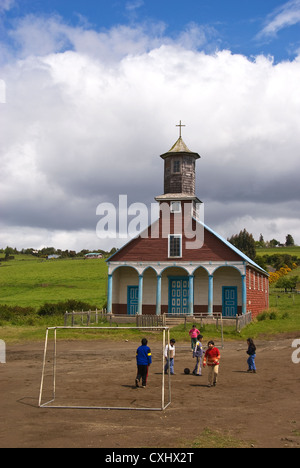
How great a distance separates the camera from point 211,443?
9.00 meters

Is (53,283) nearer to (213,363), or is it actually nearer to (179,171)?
(179,171)

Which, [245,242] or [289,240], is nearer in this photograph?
[245,242]

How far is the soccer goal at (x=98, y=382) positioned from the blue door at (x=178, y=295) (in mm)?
14414

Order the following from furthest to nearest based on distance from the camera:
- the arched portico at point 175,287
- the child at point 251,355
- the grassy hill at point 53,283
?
the grassy hill at point 53,283
the arched portico at point 175,287
the child at point 251,355

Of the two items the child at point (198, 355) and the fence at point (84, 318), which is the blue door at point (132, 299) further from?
the child at point (198, 355)

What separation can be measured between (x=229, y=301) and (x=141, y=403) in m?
25.8

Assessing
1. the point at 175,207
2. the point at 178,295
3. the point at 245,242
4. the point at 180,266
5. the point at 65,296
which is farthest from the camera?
the point at 245,242

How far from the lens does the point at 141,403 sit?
515 inches

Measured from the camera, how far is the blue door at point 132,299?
39938 millimetres

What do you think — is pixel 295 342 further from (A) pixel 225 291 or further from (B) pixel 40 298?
(B) pixel 40 298

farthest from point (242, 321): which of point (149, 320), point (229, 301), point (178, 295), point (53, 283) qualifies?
point (53, 283)

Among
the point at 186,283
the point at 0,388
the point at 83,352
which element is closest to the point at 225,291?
the point at 186,283

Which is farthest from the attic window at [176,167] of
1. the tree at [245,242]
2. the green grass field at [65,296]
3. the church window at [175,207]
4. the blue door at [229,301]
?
the tree at [245,242]
